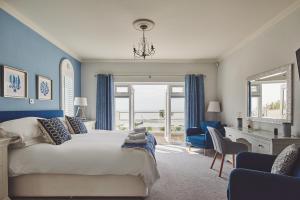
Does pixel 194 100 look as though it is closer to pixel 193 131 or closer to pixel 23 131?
pixel 193 131

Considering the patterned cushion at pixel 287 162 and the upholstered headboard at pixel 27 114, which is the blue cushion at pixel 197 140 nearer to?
the patterned cushion at pixel 287 162

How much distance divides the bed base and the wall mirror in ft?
7.58

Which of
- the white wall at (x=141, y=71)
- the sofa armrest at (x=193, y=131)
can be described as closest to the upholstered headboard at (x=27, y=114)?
the white wall at (x=141, y=71)

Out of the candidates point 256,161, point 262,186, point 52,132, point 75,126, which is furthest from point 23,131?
point 256,161

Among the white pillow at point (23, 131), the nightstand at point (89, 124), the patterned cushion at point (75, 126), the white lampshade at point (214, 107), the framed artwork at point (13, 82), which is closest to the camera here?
the white pillow at point (23, 131)

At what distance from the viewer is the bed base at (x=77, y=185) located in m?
2.56

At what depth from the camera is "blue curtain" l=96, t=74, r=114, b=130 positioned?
19.2 feet

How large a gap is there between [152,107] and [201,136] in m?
2.02

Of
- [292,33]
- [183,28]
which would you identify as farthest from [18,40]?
[292,33]

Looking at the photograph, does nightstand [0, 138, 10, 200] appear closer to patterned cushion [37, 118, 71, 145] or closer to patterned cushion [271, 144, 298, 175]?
patterned cushion [37, 118, 71, 145]

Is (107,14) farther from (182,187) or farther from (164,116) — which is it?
(164,116)

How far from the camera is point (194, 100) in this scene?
593 centimetres

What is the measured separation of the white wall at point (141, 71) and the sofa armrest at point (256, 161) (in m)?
3.95

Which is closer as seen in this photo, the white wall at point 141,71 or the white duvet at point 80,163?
the white duvet at point 80,163
